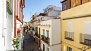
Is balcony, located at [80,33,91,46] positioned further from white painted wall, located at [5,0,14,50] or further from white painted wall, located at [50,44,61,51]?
white painted wall, located at [5,0,14,50]

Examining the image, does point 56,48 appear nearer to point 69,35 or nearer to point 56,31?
point 56,31

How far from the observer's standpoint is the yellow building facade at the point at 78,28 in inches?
460

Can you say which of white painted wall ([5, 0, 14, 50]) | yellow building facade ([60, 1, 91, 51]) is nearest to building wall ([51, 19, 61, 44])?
yellow building facade ([60, 1, 91, 51])

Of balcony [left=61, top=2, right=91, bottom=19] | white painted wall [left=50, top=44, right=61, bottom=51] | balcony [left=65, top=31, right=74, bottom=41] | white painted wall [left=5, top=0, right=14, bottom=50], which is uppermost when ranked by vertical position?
balcony [left=61, top=2, right=91, bottom=19]

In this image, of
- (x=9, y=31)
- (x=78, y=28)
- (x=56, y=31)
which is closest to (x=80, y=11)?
(x=78, y=28)

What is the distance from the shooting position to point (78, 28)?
44.2 feet

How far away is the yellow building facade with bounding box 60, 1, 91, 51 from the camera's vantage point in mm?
11678

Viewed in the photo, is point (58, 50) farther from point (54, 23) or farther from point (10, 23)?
point (10, 23)

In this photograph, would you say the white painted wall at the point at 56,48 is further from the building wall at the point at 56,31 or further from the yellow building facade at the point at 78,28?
the yellow building facade at the point at 78,28

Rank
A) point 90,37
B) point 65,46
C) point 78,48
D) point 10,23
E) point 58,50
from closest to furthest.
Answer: point 10,23
point 90,37
point 78,48
point 65,46
point 58,50

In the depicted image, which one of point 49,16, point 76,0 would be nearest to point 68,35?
point 76,0

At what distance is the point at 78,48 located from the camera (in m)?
13.3

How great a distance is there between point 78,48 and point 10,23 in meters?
8.65

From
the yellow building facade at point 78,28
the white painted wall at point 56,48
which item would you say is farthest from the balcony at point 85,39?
the white painted wall at point 56,48
